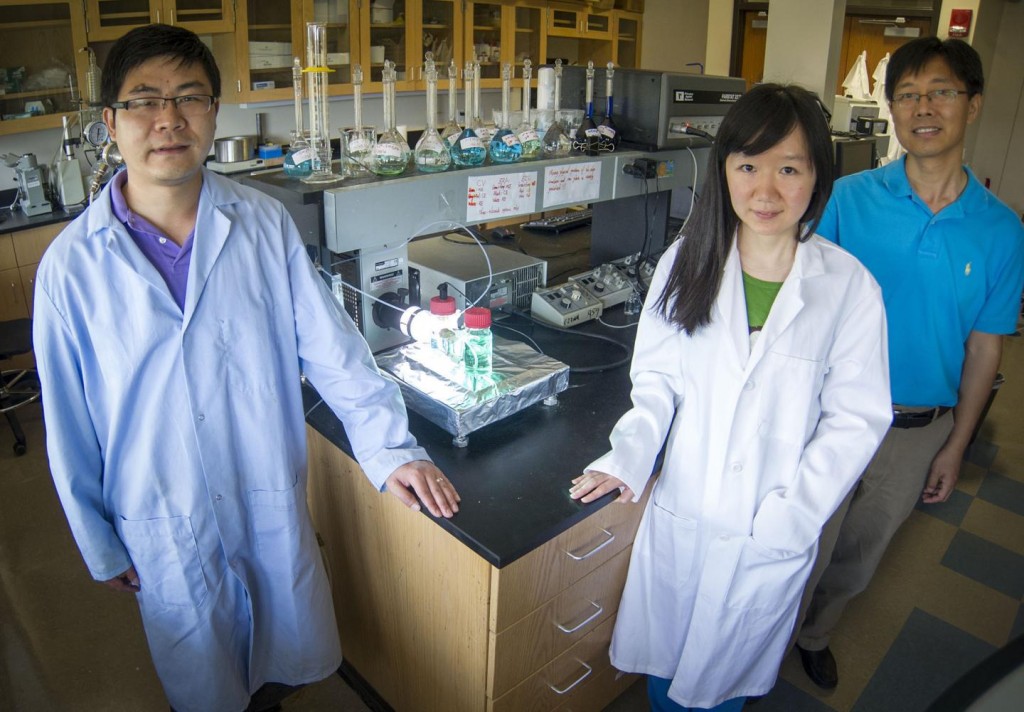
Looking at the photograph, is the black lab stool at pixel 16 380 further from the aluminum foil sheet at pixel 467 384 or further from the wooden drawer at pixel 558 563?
the wooden drawer at pixel 558 563

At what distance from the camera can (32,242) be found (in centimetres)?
305

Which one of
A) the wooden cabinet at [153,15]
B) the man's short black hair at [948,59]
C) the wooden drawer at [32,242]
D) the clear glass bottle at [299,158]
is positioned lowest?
the wooden drawer at [32,242]

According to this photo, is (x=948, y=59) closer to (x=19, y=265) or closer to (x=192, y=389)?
(x=192, y=389)

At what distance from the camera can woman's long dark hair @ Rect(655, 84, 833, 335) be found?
117 cm

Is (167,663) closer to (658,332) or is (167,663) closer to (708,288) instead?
(658,332)

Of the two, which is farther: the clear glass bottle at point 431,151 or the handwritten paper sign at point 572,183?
the handwritten paper sign at point 572,183

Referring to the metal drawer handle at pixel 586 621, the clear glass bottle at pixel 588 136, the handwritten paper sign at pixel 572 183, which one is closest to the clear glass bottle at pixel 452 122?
the handwritten paper sign at pixel 572 183

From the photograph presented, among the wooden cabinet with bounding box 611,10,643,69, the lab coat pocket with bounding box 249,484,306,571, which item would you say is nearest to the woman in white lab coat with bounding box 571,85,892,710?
the lab coat pocket with bounding box 249,484,306,571

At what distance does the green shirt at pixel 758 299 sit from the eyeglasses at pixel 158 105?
932mm

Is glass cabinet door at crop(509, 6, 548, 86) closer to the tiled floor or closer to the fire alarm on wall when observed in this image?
the fire alarm on wall

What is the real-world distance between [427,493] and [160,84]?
738mm

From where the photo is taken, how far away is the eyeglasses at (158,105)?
3.52ft

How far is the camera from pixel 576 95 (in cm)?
215

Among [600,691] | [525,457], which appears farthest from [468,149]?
[600,691]
